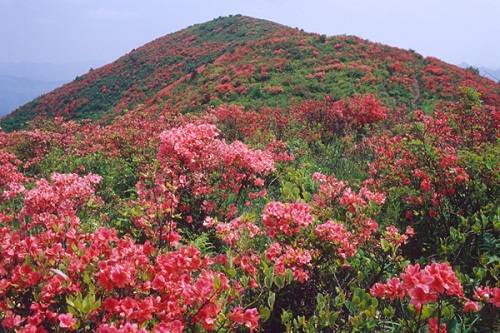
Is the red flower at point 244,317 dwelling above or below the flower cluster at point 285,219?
below

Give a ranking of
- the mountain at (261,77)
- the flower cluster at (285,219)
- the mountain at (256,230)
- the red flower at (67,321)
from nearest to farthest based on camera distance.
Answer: the red flower at (67,321), the mountain at (256,230), the flower cluster at (285,219), the mountain at (261,77)

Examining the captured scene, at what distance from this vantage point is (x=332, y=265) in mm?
4043

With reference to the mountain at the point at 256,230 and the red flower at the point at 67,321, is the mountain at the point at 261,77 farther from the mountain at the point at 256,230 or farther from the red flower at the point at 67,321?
the red flower at the point at 67,321

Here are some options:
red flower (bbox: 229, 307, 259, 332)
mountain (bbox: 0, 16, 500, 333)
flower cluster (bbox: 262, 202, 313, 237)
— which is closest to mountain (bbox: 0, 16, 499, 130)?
mountain (bbox: 0, 16, 500, 333)

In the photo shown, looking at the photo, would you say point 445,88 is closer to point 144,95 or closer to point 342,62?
point 342,62

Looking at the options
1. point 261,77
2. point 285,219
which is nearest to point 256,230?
point 285,219

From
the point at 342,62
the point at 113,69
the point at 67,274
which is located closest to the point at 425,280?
the point at 67,274

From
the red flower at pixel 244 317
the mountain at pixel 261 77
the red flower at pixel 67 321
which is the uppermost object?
the mountain at pixel 261 77

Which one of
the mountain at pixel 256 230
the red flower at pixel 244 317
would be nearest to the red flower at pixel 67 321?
the mountain at pixel 256 230

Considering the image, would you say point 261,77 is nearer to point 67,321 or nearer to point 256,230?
point 256,230

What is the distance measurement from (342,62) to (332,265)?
26530 millimetres

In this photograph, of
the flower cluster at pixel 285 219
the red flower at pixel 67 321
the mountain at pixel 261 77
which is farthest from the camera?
the mountain at pixel 261 77

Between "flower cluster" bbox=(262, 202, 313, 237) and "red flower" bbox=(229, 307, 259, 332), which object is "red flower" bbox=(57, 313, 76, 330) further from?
"flower cluster" bbox=(262, 202, 313, 237)

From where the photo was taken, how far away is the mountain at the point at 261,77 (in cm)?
2409
